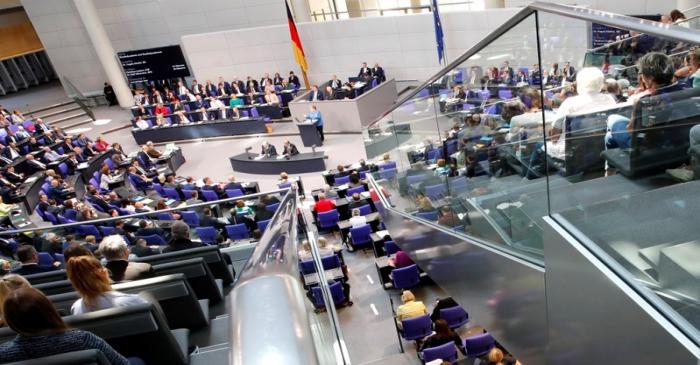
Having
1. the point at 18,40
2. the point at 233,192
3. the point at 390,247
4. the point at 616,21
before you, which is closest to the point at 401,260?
the point at 390,247

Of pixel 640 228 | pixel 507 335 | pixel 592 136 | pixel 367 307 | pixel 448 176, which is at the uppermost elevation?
pixel 592 136

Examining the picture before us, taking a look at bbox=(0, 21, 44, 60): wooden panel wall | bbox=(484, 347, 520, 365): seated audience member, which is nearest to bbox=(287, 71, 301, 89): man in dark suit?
bbox=(484, 347, 520, 365): seated audience member

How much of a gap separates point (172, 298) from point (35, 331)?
1.05m

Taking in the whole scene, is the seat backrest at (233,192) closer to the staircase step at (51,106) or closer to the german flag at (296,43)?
the german flag at (296,43)

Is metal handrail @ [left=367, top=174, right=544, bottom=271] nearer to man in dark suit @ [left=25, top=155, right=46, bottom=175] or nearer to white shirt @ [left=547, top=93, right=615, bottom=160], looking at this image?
white shirt @ [left=547, top=93, right=615, bottom=160]

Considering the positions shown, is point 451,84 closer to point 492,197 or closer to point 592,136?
point 492,197

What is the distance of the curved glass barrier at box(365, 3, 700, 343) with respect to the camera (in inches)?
84.0

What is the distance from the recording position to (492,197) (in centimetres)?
399

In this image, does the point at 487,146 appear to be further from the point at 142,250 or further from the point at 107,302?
the point at 142,250

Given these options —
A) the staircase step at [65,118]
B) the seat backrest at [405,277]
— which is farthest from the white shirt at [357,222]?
the staircase step at [65,118]

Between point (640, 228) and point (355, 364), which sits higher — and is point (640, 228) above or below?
above

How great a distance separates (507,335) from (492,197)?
1087 millimetres

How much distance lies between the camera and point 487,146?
424 centimetres

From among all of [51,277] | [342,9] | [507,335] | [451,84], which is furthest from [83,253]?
[342,9]
